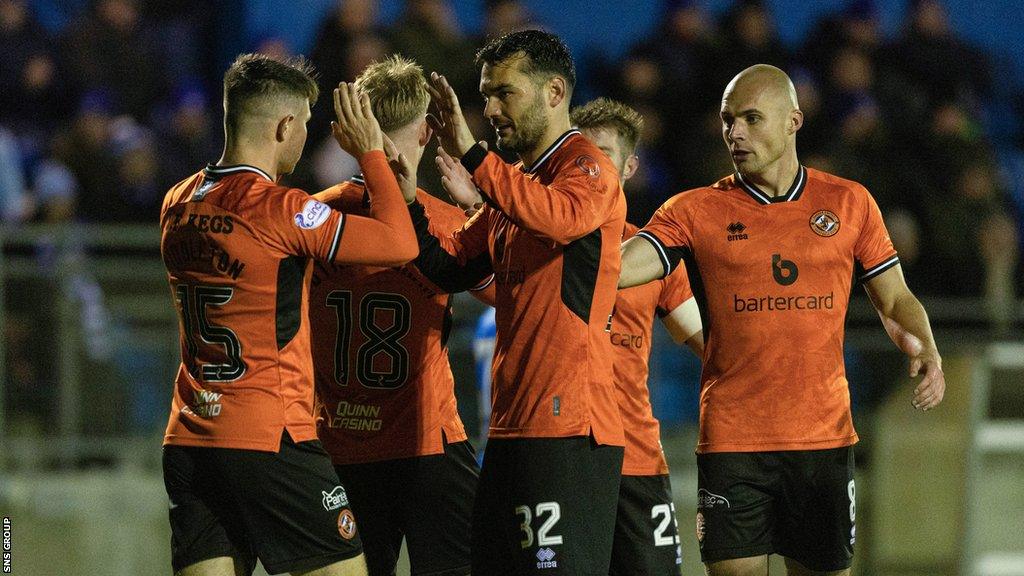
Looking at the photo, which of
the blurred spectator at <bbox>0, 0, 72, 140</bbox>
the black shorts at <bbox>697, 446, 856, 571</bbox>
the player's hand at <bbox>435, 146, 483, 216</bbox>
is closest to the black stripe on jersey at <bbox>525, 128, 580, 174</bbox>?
the player's hand at <bbox>435, 146, 483, 216</bbox>

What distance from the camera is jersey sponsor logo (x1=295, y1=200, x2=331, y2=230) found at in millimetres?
4527

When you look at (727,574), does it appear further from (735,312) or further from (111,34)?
(111,34)

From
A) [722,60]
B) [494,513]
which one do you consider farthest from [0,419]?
[722,60]

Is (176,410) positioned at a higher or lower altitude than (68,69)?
lower

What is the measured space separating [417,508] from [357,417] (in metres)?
0.41

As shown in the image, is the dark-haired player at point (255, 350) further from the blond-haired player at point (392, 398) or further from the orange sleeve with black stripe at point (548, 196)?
the blond-haired player at point (392, 398)

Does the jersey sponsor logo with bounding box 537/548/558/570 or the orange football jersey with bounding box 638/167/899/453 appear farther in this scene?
the orange football jersey with bounding box 638/167/899/453

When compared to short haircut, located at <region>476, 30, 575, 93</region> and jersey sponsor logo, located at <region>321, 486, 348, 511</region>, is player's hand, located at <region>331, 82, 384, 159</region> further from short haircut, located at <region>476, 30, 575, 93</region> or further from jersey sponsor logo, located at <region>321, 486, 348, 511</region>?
jersey sponsor logo, located at <region>321, 486, 348, 511</region>

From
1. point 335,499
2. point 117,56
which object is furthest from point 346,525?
point 117,56

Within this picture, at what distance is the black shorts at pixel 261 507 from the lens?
4.55 m

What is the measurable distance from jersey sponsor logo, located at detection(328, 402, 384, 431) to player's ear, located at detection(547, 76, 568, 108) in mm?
1365

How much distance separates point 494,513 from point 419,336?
967 mm

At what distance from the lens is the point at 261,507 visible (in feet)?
14.9

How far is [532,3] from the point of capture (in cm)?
1224
